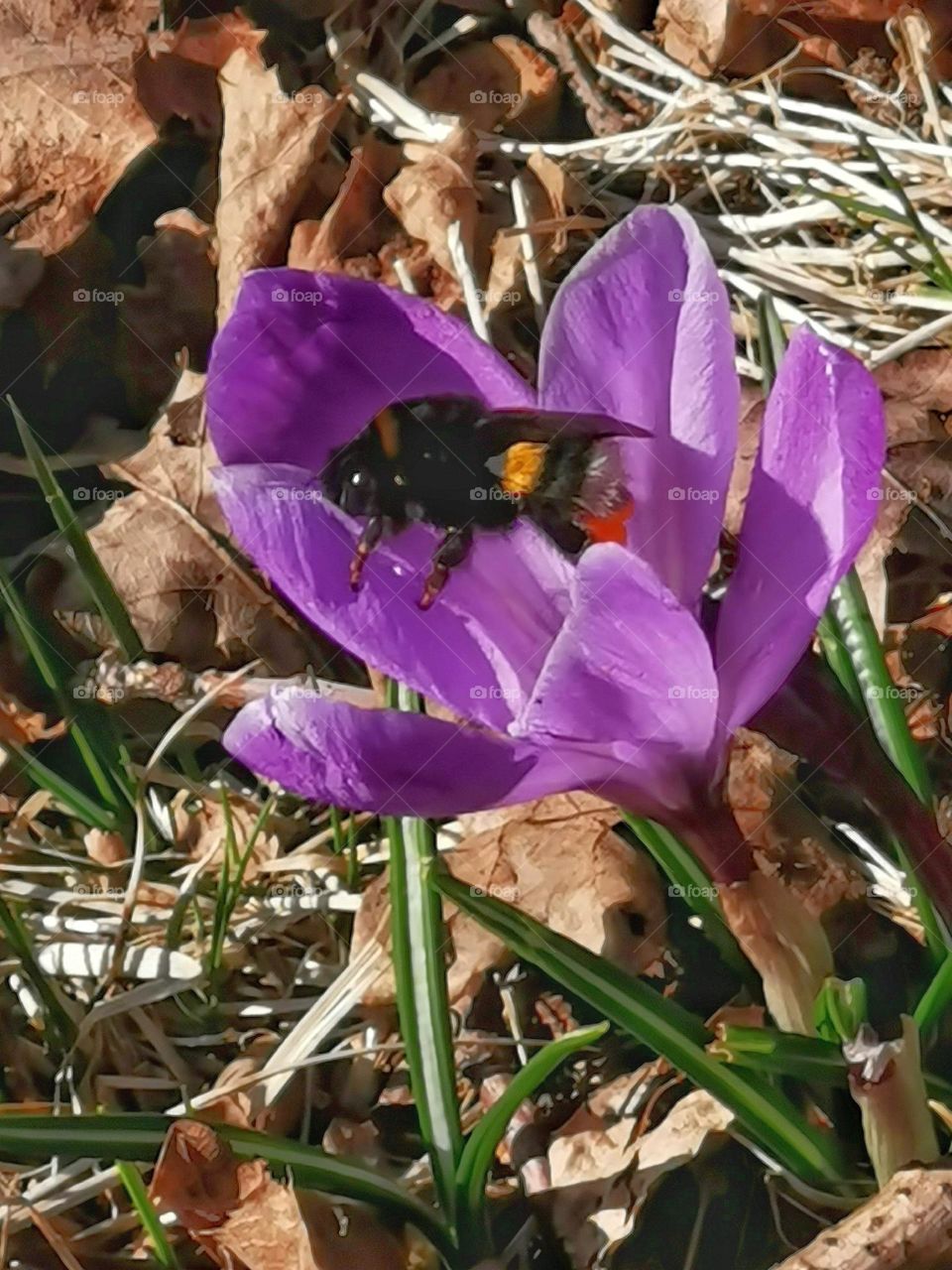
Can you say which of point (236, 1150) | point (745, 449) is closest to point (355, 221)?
point (745, 449)

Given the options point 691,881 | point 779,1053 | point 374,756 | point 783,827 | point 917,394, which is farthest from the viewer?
point 917,394

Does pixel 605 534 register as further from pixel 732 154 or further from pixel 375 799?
pixel 732 154

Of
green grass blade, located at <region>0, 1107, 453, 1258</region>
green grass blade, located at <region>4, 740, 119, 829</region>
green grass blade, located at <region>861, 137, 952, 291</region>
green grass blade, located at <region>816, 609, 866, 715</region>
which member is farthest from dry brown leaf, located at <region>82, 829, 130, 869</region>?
green grass blade, located at <region>861, 137, 952, 291</region>

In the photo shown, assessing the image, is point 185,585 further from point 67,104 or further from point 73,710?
point 67,104

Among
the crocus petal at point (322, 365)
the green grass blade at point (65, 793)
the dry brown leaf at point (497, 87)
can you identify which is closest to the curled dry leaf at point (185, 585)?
the green grass blade at point (65, 793)

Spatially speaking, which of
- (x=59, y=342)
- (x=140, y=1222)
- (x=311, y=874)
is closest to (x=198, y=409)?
(x=59, y=342)
